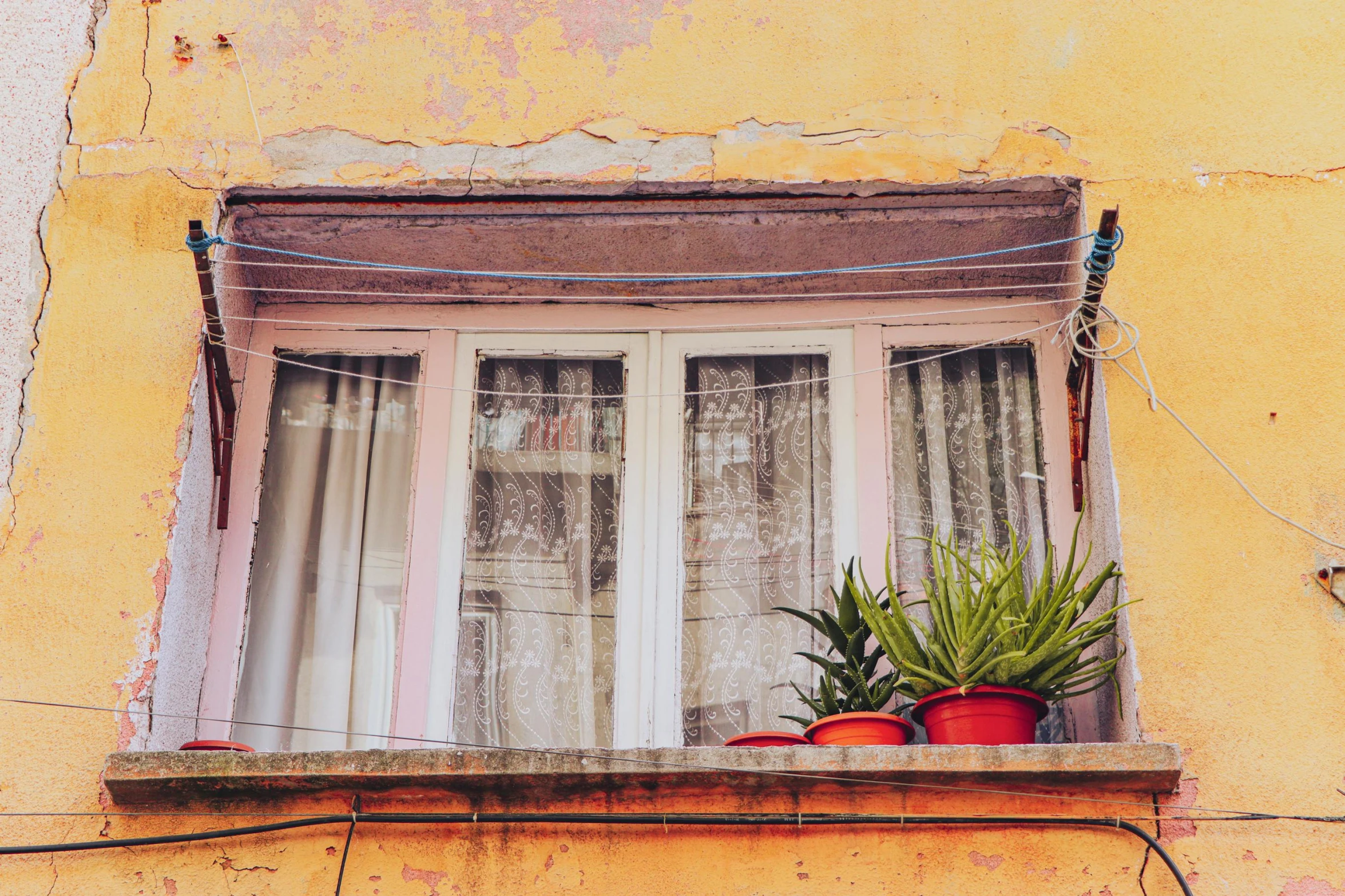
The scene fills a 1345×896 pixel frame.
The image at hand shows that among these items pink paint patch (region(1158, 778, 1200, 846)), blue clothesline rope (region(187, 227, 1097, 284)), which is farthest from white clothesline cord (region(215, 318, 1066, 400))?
pink paint patch (region(1158, 778, 1200, 846))

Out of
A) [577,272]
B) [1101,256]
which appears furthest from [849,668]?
[577,272]

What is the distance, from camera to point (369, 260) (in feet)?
14.2

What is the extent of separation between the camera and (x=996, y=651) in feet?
10.9

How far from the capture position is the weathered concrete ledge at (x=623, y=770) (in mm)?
3170

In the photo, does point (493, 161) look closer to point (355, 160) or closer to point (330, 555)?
point (355, 160)

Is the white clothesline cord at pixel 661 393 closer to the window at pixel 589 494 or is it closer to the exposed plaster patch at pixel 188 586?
the window at pixel 589 494

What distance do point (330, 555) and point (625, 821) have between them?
1309 mm

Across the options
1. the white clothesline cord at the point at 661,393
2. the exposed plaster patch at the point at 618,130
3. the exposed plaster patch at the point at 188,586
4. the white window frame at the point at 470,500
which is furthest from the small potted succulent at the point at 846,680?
the exposed plaster patch at the point at 188,586

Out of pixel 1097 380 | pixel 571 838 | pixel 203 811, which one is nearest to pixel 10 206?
pixel 203 811

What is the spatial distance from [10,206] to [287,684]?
1.58 meters

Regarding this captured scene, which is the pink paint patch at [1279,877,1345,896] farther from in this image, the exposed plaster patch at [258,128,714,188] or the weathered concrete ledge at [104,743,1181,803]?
the exposed plaster patch at [258,128,714,188]

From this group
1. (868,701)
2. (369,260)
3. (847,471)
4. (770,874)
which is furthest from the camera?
(369,260)

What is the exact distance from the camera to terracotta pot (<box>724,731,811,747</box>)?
3.40 metres

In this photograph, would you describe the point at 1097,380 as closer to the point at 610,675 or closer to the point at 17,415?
the point at 610,675
